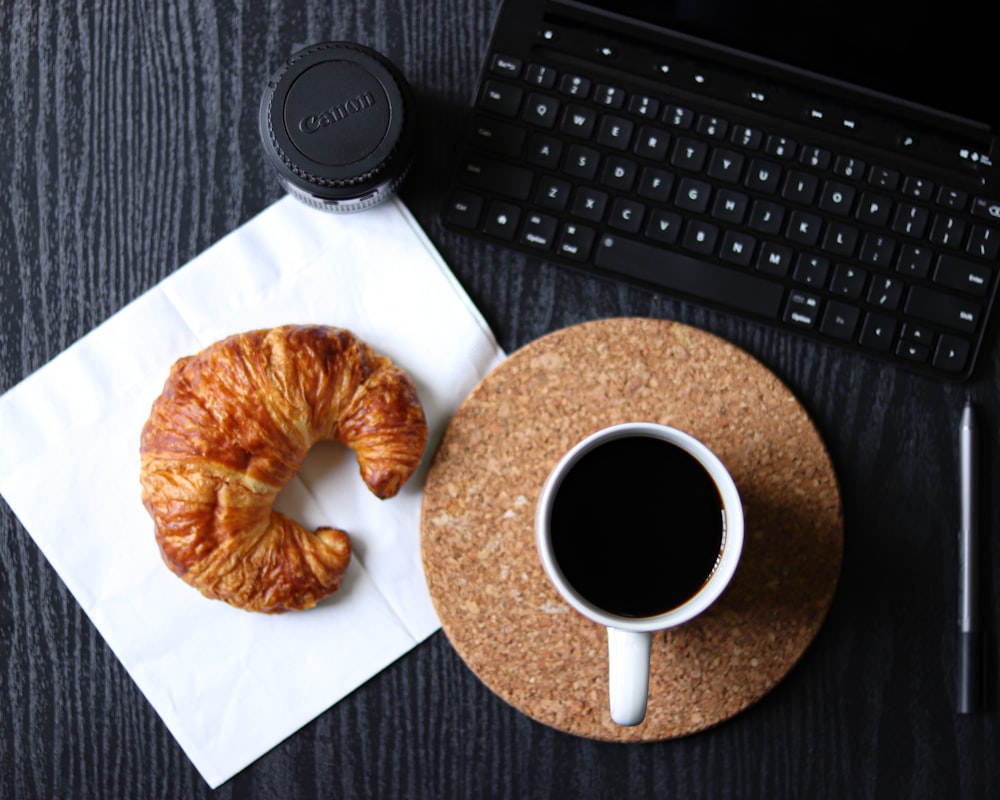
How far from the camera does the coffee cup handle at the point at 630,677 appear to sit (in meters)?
0.63

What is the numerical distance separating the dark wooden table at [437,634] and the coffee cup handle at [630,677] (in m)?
0.17

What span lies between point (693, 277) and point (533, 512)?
0.79 feet

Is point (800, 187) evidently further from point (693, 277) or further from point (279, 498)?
point (279, 498)

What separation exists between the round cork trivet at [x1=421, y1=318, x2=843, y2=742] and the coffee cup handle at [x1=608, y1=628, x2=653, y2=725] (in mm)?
129

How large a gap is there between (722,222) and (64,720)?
0.71 m

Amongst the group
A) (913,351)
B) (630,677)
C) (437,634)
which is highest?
(913,351)

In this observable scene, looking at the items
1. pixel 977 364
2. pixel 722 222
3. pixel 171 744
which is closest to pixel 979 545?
pixel 977 364

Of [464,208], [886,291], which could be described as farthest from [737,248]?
[464,208]

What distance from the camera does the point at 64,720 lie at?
78 centimetres

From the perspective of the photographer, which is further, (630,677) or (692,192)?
(692,192)

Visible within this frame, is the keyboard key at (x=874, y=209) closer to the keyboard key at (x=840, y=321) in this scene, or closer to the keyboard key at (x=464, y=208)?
the keyboard key at (x=840, y=321)

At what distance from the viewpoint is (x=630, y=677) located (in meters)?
0.64

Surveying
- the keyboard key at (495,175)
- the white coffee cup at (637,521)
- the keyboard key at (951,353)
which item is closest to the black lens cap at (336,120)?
the keyboard key at (495,175)

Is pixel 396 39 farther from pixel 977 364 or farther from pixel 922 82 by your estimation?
pixel 977 364
